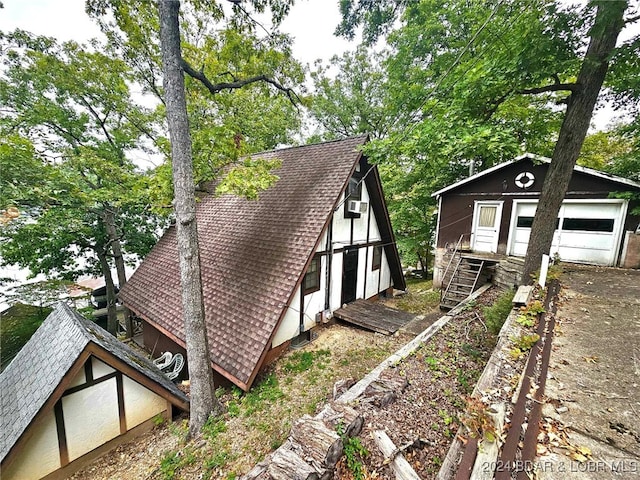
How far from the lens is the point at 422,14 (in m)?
10.6

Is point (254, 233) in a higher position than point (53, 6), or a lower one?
lower

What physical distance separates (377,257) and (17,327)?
1644 centimetres

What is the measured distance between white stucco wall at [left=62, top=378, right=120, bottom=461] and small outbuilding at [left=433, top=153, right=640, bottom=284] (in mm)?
11747

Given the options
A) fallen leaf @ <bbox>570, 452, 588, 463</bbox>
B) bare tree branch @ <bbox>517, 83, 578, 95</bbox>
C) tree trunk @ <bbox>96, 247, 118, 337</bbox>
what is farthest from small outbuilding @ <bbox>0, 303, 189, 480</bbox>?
bare tree branch @ <bbox>517, 83, 578, 95</bbox>

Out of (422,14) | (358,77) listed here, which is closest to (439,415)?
(422,14)

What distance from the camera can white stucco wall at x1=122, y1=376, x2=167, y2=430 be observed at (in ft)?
14.8

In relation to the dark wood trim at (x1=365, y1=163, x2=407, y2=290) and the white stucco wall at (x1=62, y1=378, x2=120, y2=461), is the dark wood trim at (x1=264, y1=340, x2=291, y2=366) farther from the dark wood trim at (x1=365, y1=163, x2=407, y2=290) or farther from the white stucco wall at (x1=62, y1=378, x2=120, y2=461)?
the dark wood trim at (x1=365, y1=163, x2=407, y2=290)

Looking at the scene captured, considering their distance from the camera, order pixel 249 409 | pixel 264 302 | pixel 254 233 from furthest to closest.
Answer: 1. pixel 254 233
2. pixel 264 302
3. pixel 249 409

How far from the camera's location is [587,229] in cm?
812

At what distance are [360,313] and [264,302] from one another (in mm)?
3366

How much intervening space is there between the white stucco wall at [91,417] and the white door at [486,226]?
40.0 feet

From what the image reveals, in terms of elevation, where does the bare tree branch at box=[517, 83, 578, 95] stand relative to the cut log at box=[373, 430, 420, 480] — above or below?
above

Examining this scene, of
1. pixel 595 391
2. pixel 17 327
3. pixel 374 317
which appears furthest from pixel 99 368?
pixel 17 327

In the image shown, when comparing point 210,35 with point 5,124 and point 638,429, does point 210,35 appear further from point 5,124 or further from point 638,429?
point 638,429
